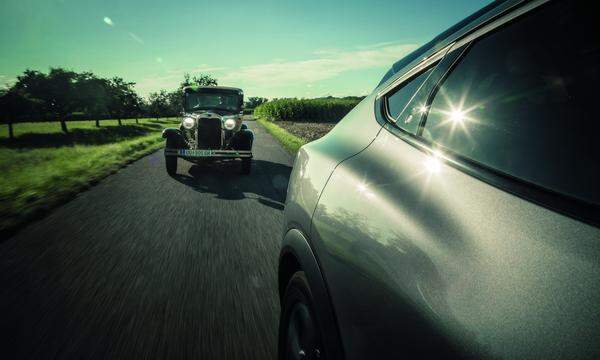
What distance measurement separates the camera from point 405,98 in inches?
62.6

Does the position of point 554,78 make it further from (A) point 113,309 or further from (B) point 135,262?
(B) point 135,262

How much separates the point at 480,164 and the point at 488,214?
19 cm

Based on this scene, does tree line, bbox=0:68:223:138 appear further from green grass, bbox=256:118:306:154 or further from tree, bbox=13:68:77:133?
green grass, bbox=256:118:306:154

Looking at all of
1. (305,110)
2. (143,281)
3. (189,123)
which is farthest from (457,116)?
(305,110)

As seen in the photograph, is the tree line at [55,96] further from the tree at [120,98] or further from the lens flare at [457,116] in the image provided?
the lens flare at [457,116]

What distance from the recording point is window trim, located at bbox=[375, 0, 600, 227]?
69 centimetres

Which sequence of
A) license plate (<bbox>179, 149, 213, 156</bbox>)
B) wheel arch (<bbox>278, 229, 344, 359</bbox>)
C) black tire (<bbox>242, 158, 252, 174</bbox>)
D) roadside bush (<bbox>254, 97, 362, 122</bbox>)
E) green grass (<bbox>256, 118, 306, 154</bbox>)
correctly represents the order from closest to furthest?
wheel arch (<bbox>278, 229, 344, 359</bbox>)
license plate (<bbox>179, 149, 213, 156</bbox>)
black tire (<bbox>242, 158, 252, 174</bbox>)
green grass (<bbox>256, 118, 306, 154</bbox>)
roadside bush (<bbox>254, 97, 362, 122</bbox>)

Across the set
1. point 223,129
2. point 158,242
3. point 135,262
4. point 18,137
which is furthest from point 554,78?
point 18,137

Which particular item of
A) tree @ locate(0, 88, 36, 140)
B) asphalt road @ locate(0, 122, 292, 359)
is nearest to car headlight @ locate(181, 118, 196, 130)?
asphalt road @ locate(0, 122, 292, 359)

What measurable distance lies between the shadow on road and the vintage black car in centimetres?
45

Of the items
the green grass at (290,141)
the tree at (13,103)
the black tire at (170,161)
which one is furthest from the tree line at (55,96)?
the black tire at (170,161)

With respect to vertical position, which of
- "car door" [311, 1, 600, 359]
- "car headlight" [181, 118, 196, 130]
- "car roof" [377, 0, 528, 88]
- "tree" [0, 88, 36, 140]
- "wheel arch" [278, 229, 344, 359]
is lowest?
"tree" [0, 88, 36, 140]

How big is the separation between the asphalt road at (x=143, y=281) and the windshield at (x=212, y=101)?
509 cm

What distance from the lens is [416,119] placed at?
1398 millimetres
